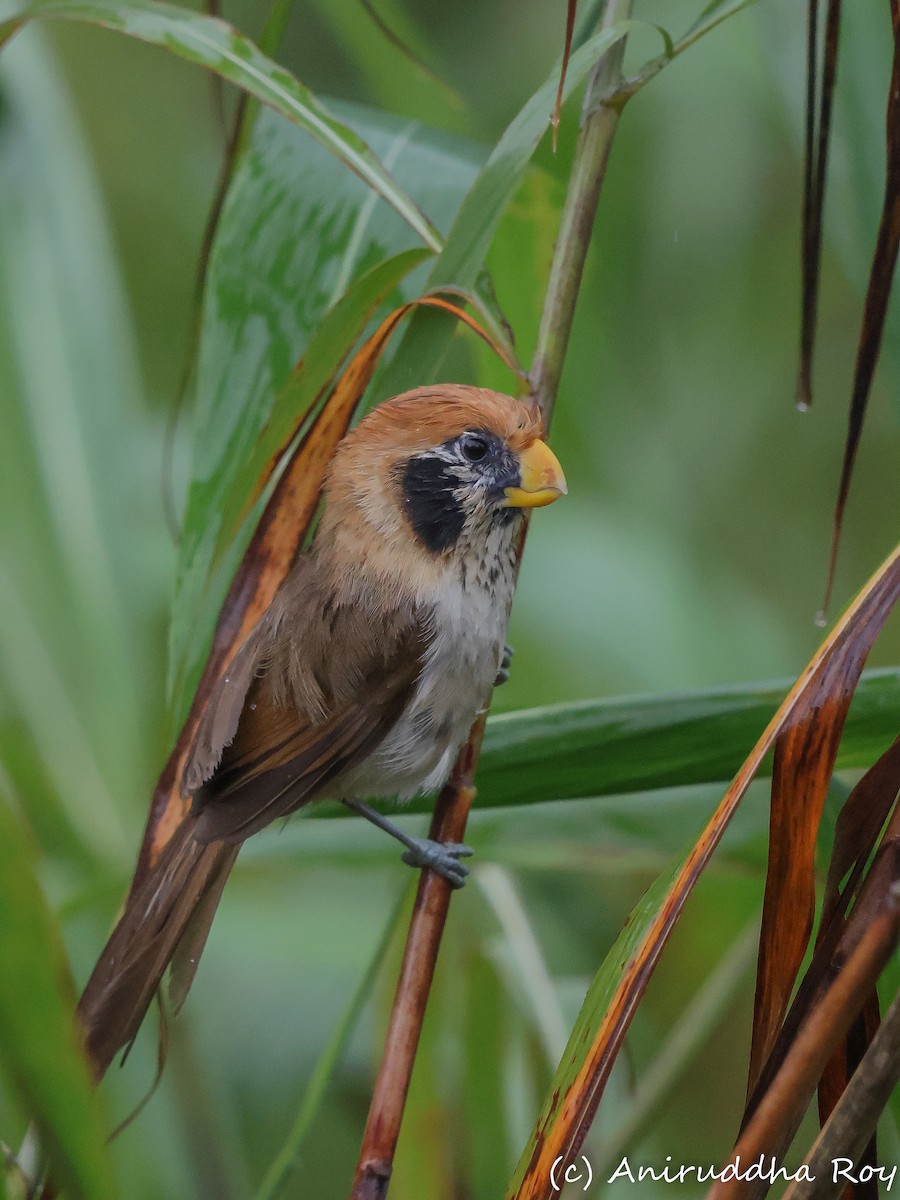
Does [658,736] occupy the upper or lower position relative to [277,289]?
lower

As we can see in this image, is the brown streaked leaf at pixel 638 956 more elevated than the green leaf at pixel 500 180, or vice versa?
the green leaf at pixel 500 180

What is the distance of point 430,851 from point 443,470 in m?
0.56

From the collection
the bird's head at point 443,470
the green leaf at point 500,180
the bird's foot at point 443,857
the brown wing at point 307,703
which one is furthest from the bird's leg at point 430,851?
the green leaf at point 500,180

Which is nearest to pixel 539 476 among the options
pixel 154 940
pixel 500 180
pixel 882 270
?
pixel 500 180

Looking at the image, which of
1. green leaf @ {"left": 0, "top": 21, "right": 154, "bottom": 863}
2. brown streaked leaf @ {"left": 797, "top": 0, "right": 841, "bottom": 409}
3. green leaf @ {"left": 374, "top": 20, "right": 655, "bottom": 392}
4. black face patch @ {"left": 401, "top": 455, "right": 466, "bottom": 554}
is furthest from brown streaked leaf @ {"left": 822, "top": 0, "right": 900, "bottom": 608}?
green leaf @ {"left": 0, "top": 21, "right": 154, "bottom": 863}

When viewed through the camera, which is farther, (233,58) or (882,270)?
(233,58)

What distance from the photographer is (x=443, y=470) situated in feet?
5.80

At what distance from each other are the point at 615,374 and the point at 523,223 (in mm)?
756

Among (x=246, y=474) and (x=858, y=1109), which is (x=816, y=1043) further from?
(x=246, y=474)

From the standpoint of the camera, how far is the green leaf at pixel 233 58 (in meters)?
1.50

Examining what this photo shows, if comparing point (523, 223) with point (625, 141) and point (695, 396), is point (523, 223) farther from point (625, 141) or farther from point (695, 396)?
point (695, 396)

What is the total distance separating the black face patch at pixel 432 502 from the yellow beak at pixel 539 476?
12cm

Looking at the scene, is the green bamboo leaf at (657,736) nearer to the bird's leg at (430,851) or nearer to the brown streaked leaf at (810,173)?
the bird's leg at (430,851)

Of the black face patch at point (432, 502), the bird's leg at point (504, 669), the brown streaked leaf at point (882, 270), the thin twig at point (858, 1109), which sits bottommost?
the bird's leg at point (504, 669)
